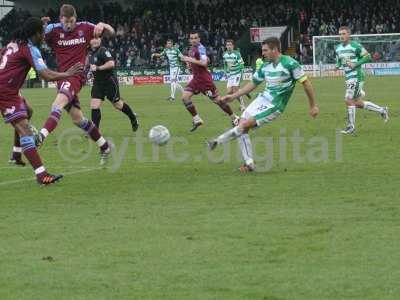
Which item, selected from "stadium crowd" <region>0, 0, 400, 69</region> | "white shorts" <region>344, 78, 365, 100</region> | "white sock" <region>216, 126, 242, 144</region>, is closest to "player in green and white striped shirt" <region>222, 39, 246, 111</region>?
"white shorts" <region>344, 78, 365, 100</region>

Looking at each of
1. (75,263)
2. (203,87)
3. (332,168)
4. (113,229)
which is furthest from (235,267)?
(203,87)

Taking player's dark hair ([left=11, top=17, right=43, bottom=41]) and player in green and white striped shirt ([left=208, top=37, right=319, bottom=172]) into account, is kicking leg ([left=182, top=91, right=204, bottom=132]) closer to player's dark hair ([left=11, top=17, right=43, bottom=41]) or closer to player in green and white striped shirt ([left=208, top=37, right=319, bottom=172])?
player in green and white striped shirt ([left=208, top=37, right=319, bottom=172])

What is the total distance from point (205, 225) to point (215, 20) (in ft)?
189

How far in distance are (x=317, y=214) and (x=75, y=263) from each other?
3.19 meters

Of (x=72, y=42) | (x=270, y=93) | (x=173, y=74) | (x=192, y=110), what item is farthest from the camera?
(x=173, y=74)

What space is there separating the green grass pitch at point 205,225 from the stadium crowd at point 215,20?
43.1 meters

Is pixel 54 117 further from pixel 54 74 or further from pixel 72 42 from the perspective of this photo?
pixel 72 42

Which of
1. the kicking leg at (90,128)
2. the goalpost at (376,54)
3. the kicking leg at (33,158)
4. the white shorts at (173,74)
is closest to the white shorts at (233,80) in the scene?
the white shorts at (173,74)

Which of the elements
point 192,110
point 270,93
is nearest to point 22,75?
point 270,93

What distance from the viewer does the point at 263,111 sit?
1396cm

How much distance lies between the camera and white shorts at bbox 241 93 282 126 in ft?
45.6

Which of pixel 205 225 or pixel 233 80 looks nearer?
pixel 205 225

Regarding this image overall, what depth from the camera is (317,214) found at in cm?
1002

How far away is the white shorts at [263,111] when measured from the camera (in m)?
13.9
